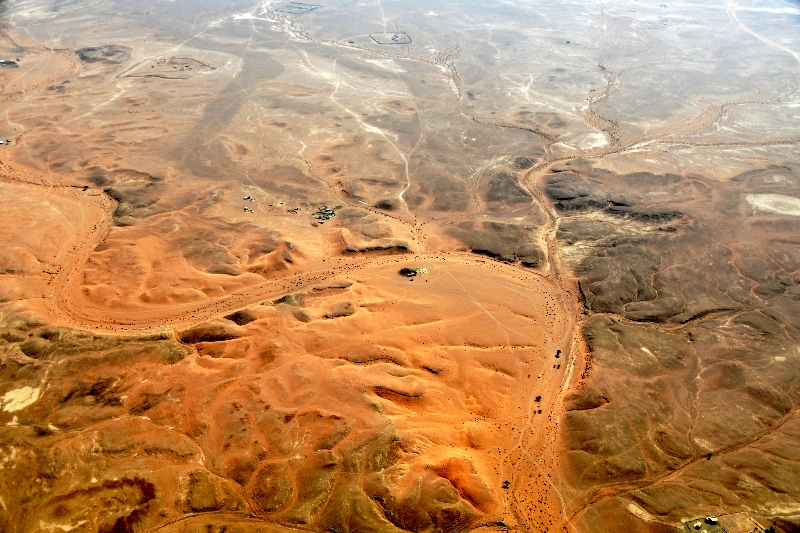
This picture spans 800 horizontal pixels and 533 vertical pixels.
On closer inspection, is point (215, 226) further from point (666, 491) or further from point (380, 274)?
point (666, 491)

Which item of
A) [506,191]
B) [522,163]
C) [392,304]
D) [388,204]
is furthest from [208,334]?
[522,163]

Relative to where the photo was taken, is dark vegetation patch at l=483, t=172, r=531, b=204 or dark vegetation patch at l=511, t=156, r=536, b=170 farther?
dark vegetation patch at l=511, t=156, r=536, b=170

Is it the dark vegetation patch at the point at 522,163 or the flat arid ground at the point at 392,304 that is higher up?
the dark vegetation patch at the point at 522,163

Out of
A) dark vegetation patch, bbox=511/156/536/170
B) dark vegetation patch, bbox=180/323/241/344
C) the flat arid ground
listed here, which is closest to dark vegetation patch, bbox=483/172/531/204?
the flat arid ground

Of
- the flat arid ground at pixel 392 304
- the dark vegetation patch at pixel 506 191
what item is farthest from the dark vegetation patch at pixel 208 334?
the dark vegetation patch at pixel 506 191

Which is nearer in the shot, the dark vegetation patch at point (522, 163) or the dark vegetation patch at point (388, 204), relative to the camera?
the dark vegetation patch at point (388, 204)

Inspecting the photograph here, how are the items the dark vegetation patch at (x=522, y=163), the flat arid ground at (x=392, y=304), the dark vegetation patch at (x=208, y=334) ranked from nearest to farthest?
1. the flat arid ground at (x=392, y=304)
2. the dark vegetation patch at (x=208, y=334)
3. the dark vegetation patch at (x=522, y=163)

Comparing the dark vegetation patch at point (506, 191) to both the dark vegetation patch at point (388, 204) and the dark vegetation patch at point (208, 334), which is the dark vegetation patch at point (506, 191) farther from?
the dark vegetation patch at point (208, 334)

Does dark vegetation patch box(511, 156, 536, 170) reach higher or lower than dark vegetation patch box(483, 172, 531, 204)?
higher

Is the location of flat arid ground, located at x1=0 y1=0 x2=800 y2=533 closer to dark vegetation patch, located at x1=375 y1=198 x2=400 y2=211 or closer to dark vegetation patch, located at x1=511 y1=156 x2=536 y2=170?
dark vegetation patch, located at x1=511 y1=156 x2=536 y2=170
